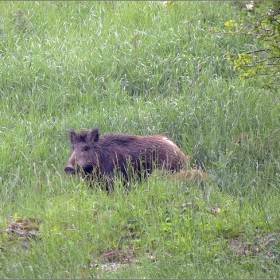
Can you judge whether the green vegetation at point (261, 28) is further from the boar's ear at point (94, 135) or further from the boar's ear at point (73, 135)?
the boar's ear at point (73, 135)

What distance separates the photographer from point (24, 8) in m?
12.5

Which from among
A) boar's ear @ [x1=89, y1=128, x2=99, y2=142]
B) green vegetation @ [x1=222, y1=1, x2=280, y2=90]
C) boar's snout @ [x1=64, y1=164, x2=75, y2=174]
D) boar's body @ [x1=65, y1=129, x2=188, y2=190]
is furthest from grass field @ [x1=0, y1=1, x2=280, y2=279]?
boar's ear @ [x1=89, y1=128, x2=99, y2=142]

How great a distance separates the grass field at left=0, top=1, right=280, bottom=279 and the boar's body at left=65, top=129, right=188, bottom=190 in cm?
38

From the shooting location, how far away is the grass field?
5180mm

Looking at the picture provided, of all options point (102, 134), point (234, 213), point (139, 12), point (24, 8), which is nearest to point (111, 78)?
point (102, 134)

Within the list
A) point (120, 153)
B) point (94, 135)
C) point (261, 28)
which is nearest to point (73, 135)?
point (94, 135)

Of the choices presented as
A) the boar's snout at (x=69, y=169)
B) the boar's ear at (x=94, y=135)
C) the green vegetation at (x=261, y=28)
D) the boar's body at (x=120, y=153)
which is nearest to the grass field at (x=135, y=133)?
the boar's snout at (x=69, y=169)

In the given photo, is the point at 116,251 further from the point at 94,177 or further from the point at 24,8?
the point at 24,8

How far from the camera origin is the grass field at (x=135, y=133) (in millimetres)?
5180

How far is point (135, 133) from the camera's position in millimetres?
8805

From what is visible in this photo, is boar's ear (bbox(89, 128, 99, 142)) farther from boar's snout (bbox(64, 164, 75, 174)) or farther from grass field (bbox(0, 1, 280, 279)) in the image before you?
boar's snout (bbox(64, 164, 75, 174))

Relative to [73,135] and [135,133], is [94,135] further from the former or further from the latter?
[135,133]

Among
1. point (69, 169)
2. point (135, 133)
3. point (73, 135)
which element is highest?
point (73, 135)

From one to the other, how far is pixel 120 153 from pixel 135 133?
96 cm
